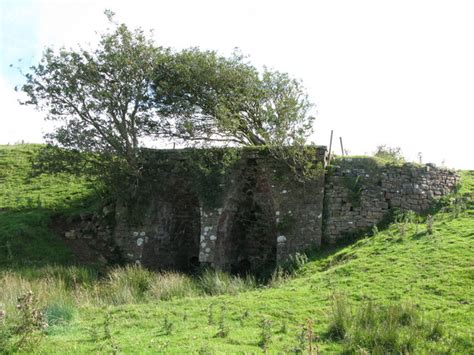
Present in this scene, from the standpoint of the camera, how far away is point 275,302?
441 inches

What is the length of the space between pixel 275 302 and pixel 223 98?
9609 millimetres

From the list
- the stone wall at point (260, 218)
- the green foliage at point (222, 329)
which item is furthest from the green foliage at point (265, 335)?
the stone wall at point (260, 218)

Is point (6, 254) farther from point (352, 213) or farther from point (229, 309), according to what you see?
point (352, 213)

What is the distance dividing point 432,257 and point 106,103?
1140 cm

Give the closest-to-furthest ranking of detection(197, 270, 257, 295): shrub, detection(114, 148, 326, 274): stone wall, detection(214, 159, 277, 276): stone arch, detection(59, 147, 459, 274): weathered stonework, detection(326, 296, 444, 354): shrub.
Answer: detection(326, 296, 444, 354): shrub, detection(197, 270, 257, 295): shrub, detection(59, 147, 459, 274): weathered stonework, detection(114, 148, 326, 274): stone wall, detection(214, 159, 277, 276): stone arch

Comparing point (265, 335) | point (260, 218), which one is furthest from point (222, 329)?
point (260, 218)

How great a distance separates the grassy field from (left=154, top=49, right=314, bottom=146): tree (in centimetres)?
514

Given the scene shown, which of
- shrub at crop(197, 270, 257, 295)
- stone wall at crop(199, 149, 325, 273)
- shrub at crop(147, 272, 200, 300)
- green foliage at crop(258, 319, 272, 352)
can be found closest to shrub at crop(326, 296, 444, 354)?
green foliage at crop(258, 319, 272, 352)

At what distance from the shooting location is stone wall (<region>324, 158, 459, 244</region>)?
17484mm

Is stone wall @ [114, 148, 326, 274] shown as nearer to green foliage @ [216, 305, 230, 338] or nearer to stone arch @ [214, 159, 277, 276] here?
stone arch @ [214, 159, 277, 276]

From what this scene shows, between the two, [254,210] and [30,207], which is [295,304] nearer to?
[254,210]

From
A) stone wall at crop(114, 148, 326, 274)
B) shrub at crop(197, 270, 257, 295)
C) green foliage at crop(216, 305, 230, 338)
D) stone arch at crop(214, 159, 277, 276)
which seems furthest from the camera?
stone arch at crop(214, 159, 277, 276)

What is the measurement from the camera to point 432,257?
13.0 meters

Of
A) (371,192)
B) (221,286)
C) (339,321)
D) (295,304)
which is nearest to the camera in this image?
(339,321)
